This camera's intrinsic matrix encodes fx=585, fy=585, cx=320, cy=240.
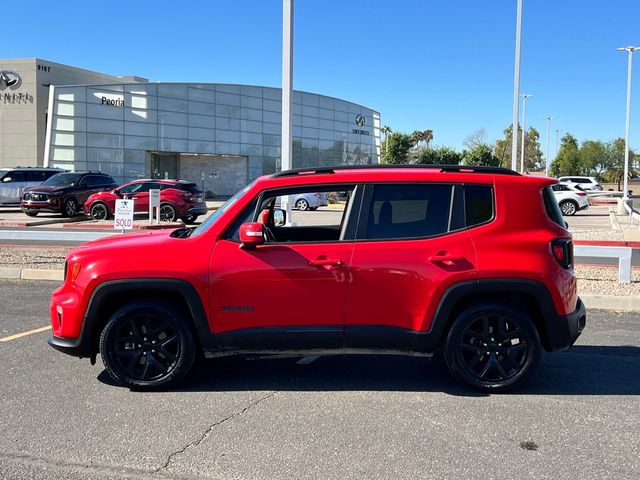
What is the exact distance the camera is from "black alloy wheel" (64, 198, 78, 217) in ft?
75.8

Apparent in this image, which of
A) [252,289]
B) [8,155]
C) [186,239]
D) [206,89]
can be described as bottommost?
[252,289]

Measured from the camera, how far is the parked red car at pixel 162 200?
21.7 meters

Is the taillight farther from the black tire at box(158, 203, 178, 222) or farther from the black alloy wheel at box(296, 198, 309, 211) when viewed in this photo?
the black alloy wheel at box(296, 198, 309, 211)

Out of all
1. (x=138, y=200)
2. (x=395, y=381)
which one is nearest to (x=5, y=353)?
(x=395, y=381)

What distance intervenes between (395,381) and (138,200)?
18832 millimetres

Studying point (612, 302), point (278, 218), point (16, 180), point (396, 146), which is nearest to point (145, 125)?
point (16, 180)

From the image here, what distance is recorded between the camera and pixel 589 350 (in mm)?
6086

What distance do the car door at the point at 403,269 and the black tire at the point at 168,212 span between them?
17.9 meters

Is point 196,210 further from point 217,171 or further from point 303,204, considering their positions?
point 217,171

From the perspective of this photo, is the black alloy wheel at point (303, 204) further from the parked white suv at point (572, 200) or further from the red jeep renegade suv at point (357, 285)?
the red jeep renegade suv at point (357, 285)

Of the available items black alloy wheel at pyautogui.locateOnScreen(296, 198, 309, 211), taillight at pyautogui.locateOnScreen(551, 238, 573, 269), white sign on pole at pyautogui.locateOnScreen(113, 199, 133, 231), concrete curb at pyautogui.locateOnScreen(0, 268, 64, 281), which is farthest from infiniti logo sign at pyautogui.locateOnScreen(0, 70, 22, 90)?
taillight at pyautogui.locateOnScreen(551, 238, 573, 269)

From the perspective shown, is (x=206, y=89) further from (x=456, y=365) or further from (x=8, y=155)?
(x=456, y=365)

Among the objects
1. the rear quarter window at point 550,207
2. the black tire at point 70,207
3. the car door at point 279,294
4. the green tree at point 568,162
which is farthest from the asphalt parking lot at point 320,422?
the green tree at point 568,162

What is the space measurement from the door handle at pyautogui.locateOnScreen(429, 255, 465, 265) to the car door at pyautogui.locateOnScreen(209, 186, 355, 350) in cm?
66
